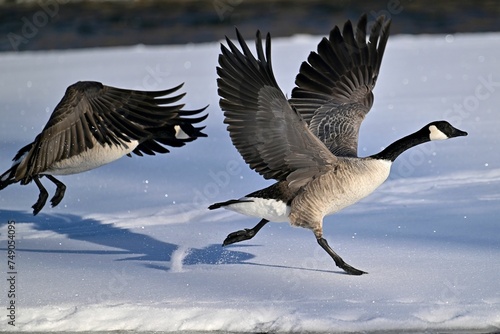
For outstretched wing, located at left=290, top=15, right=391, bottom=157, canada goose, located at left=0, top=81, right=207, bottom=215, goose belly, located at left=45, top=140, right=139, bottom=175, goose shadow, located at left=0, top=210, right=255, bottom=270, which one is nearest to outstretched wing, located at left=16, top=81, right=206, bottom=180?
canada goose, located at left=0, top=81, right=207, bottom=215

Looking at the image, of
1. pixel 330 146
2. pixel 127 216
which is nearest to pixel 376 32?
pixel 330 146

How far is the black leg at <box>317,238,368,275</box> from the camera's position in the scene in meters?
3.99

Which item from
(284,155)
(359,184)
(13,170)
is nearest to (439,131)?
(359,184)

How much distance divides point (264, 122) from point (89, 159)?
4.89ft

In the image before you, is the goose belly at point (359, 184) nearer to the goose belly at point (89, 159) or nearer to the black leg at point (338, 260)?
the black leg at point (338, 260)

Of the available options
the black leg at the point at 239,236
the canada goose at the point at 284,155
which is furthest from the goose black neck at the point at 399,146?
the black leg at the point at 239,236

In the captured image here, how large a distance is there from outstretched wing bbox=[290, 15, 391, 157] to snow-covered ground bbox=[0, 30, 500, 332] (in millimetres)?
574

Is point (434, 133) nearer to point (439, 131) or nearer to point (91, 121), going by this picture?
point (439, 131)

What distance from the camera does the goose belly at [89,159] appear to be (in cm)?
518

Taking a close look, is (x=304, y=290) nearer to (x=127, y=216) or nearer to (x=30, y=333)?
(x=30, y=333)

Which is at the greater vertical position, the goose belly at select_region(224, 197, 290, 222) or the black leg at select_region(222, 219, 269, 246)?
the goose belly at select_region(224, 197, 290, 222)

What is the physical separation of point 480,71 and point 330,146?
13.2ft

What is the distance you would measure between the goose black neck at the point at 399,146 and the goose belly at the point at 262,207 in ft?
1.72

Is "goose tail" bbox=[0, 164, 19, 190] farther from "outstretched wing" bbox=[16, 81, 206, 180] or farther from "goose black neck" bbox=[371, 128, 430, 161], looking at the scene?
"goose black neck" bbox=[371, 128, 430, 161]
